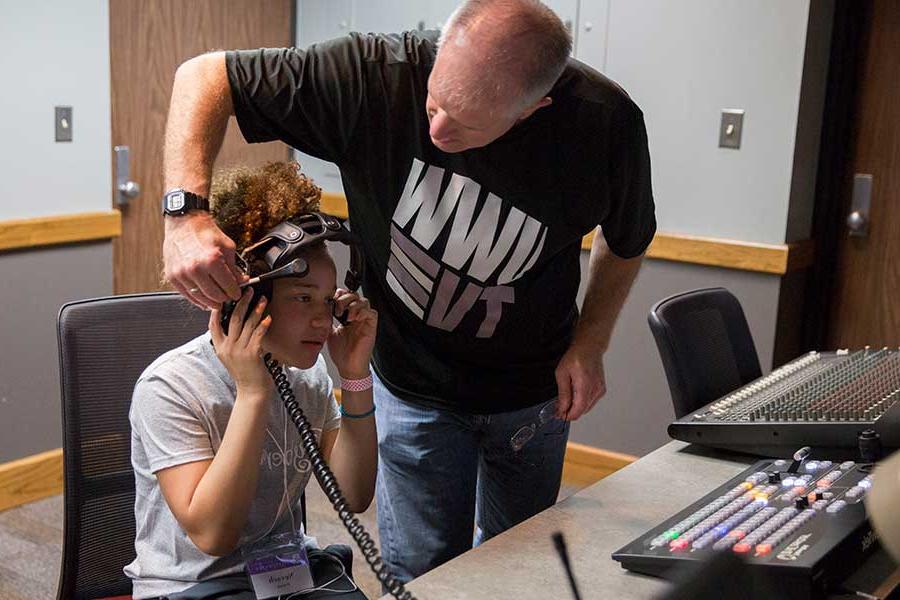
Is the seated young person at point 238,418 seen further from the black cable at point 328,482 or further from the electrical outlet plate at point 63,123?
the electrical outlet plate at point 63,123

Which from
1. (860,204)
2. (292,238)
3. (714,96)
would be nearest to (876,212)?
(860,204)

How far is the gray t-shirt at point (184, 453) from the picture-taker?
148 centimetres

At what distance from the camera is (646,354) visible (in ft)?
11.9

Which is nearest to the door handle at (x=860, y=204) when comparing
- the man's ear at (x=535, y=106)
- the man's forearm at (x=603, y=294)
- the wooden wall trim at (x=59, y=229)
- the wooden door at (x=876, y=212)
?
the wooden door at (x=876, y=212)

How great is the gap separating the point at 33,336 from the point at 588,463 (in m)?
1.91

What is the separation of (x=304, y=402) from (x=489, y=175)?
Result: 455mm

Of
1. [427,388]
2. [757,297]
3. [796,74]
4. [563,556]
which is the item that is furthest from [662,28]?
[563,556]

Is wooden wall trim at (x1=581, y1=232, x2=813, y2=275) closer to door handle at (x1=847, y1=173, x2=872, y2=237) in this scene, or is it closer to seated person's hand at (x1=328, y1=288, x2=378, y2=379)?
door handle at (x1=847, y1=173, x2=872, y2=237)

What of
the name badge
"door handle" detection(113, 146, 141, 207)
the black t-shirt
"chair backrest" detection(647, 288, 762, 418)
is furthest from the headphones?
"door handle" detection(113, 146, 141, 207)

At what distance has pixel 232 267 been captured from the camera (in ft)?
4.18

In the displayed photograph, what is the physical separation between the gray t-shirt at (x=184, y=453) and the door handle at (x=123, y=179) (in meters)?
2.39

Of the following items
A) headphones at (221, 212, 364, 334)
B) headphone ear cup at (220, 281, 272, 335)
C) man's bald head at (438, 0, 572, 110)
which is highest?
man's bald head at (438, 0, 572, 110)

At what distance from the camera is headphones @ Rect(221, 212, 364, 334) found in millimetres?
1335

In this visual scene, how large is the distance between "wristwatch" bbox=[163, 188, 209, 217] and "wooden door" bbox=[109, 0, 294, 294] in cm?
243
